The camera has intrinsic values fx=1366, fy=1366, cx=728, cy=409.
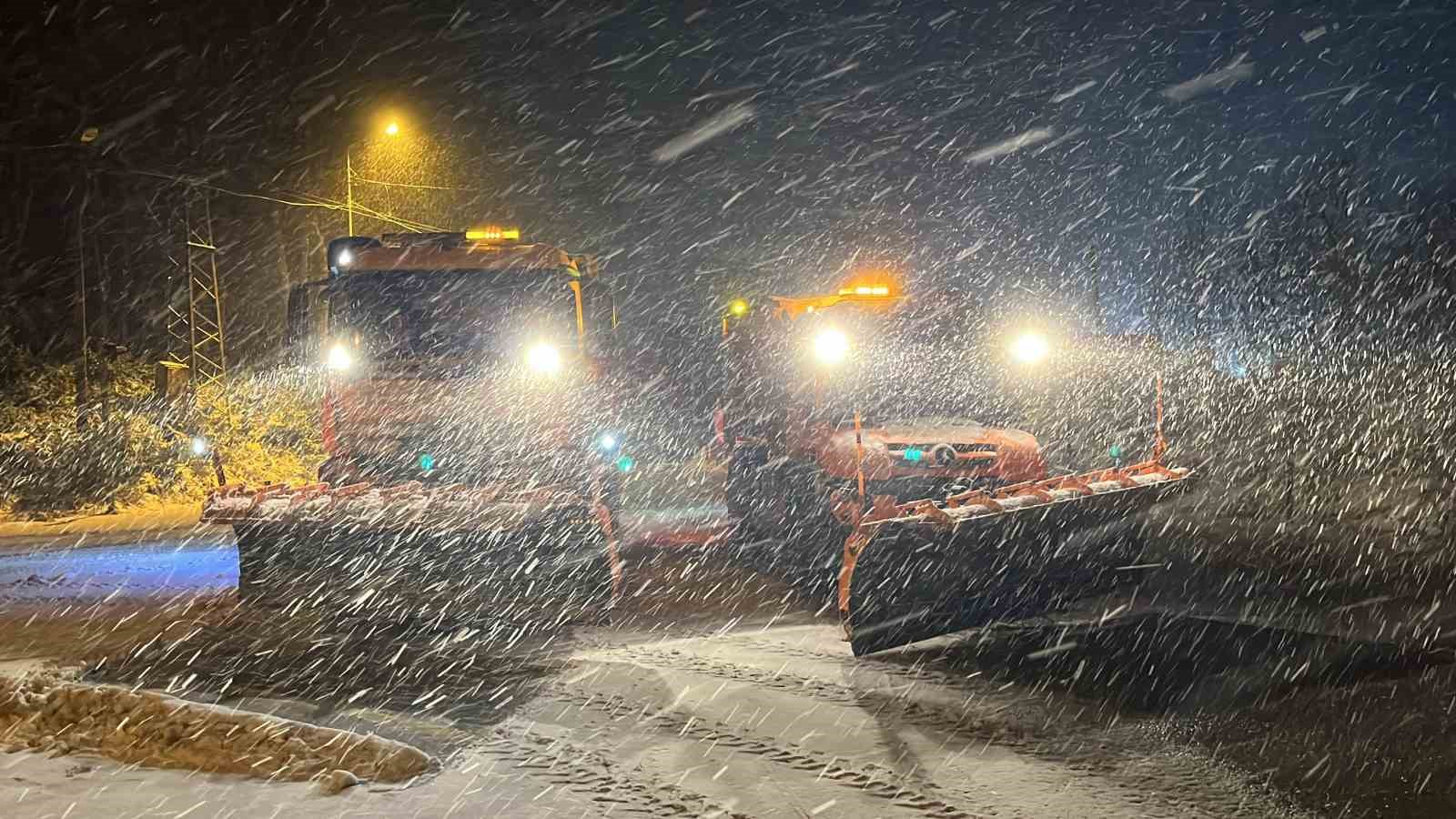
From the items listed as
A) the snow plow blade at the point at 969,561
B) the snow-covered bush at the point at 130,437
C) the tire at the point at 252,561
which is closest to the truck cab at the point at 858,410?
the snow plow blade at the point at 969,561

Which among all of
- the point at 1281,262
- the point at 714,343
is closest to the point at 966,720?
the point at 714,343

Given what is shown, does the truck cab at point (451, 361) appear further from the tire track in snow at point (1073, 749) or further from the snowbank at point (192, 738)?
the snowbank at point (192, 738)

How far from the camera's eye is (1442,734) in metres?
5.64

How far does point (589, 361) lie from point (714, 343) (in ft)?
14.8

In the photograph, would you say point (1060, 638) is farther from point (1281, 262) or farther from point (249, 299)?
point (249, 299)

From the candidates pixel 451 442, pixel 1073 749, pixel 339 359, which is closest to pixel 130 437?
pixel 339 359

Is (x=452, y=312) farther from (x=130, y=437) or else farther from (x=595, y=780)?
(x=130, y=437)

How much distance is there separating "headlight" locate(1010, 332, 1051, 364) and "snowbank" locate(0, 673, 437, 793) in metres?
7.72

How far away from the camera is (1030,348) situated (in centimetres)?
1222

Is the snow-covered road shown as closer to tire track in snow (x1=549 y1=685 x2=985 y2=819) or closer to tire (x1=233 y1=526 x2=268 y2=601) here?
tire (x1=233 y1=526 x2=268 y2=601)

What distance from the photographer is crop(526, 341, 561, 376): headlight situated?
38.7 ft

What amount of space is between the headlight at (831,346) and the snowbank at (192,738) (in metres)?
6.87

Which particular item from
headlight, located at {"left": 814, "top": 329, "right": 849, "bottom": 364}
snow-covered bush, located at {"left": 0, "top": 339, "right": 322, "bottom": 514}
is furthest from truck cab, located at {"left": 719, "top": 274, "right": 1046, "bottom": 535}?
snow-covered bush, located at {"left": 0, "top": 339, "right": 322, "bottom": 514}

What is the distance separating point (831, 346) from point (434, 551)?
4.19m
